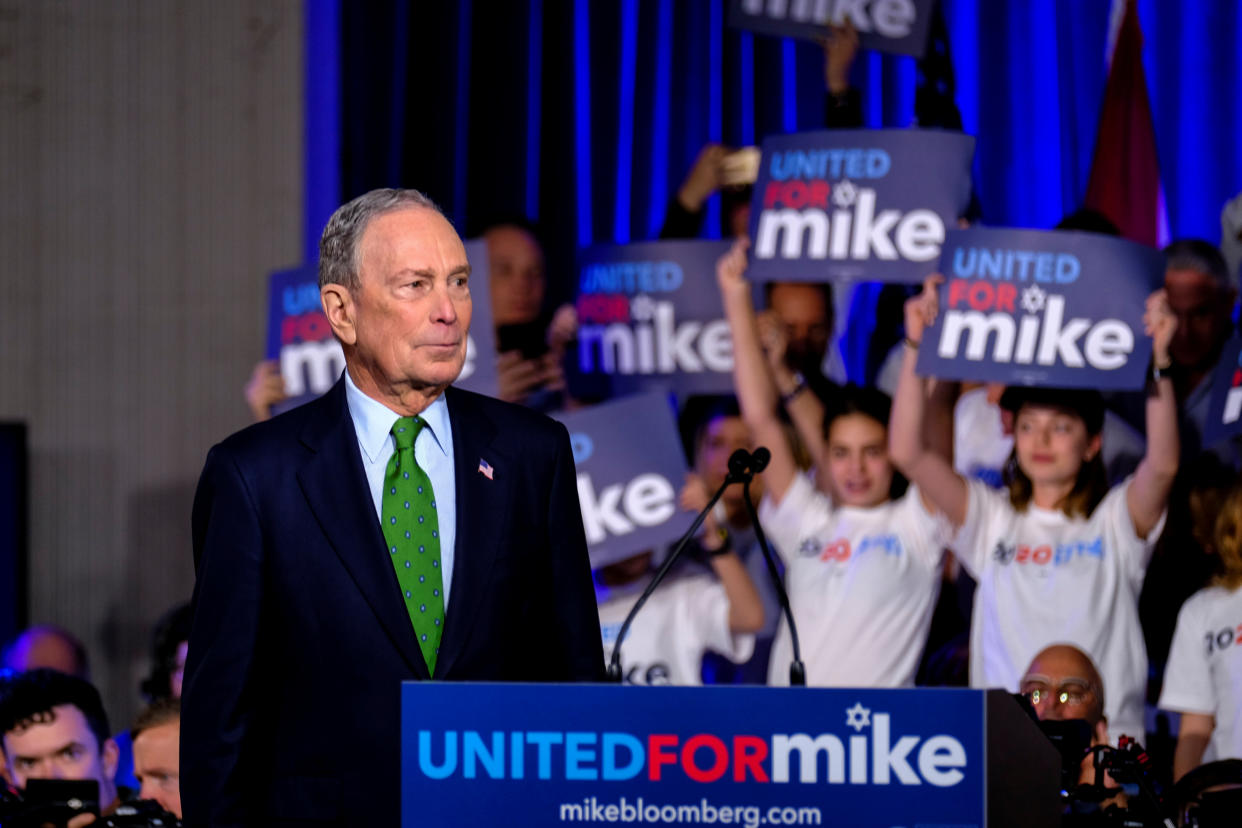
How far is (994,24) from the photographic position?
5.66 meters

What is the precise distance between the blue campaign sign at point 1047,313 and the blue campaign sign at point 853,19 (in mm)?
A: 1118

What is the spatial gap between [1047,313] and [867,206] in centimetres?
70

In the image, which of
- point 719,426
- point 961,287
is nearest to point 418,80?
point 719,426

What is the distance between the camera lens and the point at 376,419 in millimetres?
1683

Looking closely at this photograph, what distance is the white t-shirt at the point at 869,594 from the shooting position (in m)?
4.78

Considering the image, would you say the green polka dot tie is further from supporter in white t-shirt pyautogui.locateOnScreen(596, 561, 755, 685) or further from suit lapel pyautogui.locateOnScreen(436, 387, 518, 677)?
supporter in white t-shirt pyautogui.locateOnScreen(596, 561, 755, 685)

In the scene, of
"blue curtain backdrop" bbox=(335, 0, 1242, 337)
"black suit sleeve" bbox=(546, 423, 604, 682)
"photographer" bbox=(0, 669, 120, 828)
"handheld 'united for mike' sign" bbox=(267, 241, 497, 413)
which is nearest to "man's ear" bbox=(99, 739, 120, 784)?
"photographer" bbox=(0, 669, 120, 828)

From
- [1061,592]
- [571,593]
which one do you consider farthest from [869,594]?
[571,593]

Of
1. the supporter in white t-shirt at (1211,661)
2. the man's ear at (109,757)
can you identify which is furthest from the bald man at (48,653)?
the supporter in white t-shirt at (1211,661)

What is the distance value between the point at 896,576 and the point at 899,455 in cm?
39

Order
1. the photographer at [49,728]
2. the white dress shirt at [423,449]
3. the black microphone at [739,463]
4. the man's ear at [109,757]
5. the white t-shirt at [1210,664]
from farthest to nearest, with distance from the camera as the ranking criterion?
the white t-shirt at [1210,664] < the man's ear at [109,757] < the photographer at [49,728] < the black microphone at [739,463] < the white dress shirt at [423,449]

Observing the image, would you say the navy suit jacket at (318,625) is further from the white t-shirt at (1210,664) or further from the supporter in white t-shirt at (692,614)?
the supporter in white t-shirt at (692,614)

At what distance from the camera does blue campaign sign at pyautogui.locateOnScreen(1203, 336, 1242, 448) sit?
170 inches

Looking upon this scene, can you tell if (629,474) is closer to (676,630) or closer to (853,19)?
(676,630)
